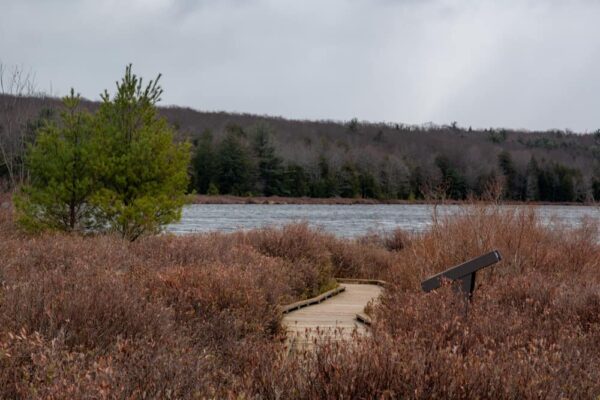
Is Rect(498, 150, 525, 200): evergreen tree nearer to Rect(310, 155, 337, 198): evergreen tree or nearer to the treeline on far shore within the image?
the treeline on far shore

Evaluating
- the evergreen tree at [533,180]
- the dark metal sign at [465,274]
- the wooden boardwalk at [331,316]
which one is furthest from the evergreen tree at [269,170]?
the dark metal sign at [465,274]

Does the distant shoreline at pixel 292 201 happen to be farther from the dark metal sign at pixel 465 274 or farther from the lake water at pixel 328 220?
the dark metal sign at pixel 465 274

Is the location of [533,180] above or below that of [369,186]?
above

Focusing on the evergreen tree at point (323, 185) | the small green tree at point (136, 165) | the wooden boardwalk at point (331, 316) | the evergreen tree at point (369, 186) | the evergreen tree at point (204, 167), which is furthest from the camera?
the evergreen tree at point (369, 186)

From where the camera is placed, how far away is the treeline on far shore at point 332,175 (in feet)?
249

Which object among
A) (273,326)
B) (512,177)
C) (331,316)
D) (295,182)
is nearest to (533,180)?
(512,177)

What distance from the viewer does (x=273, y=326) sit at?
7980 millimetres

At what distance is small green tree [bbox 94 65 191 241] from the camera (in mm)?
15586

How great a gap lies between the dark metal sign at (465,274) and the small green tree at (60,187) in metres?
10.5

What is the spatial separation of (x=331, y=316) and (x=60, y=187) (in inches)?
336

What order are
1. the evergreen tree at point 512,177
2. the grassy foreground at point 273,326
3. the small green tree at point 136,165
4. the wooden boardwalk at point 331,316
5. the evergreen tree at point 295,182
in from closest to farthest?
the grassy foreground at point 273,326 → the wooden boardwalk at point 331,316 → the small green tree at point 136,165 → the evergreen tree at point 295,182 → the evergreen tree at point 512,177

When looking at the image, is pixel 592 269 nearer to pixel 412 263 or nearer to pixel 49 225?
pixel 412 263

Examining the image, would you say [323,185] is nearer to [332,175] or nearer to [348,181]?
[332,175]

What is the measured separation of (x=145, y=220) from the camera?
15.4 meters
